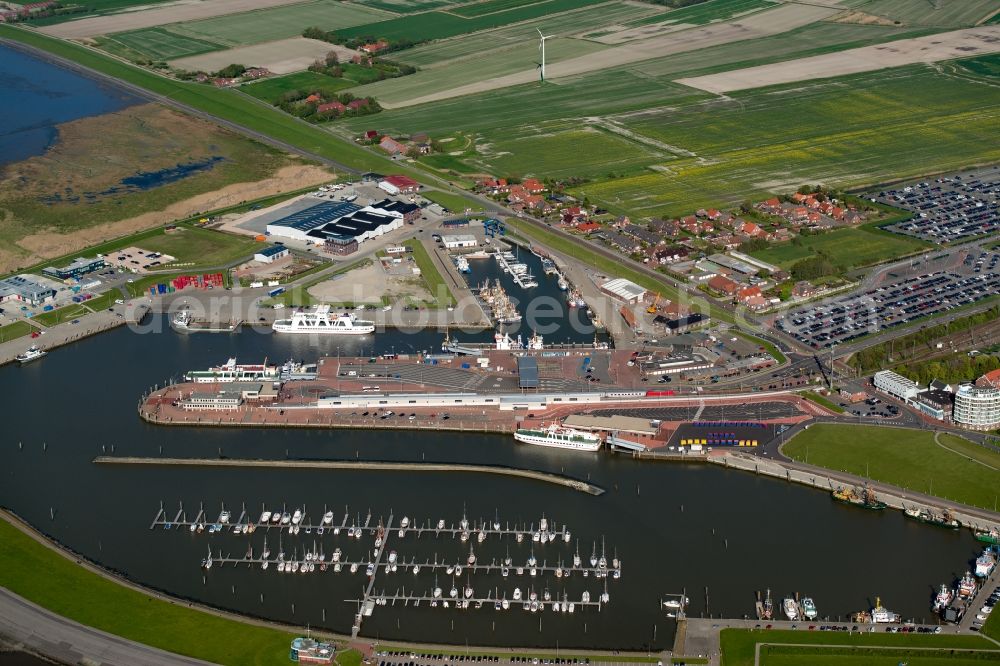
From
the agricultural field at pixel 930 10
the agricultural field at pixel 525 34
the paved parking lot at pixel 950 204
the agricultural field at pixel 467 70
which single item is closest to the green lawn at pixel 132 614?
the paved parking lot at pixel 950 204

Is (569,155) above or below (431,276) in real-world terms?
above

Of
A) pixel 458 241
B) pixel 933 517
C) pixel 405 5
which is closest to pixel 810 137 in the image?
pixel 458 241

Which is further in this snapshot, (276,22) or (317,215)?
(276,22)

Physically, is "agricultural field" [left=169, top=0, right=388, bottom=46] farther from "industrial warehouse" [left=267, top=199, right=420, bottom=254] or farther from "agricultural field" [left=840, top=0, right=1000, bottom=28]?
"agricultural field" [left=840, top=0, right=1000, bottom=28]

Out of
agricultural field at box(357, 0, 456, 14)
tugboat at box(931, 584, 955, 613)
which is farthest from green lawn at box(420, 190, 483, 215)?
agricultural field at box(357, 0, 456, 14)

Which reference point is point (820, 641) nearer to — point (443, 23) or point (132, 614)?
point (132, 614)
